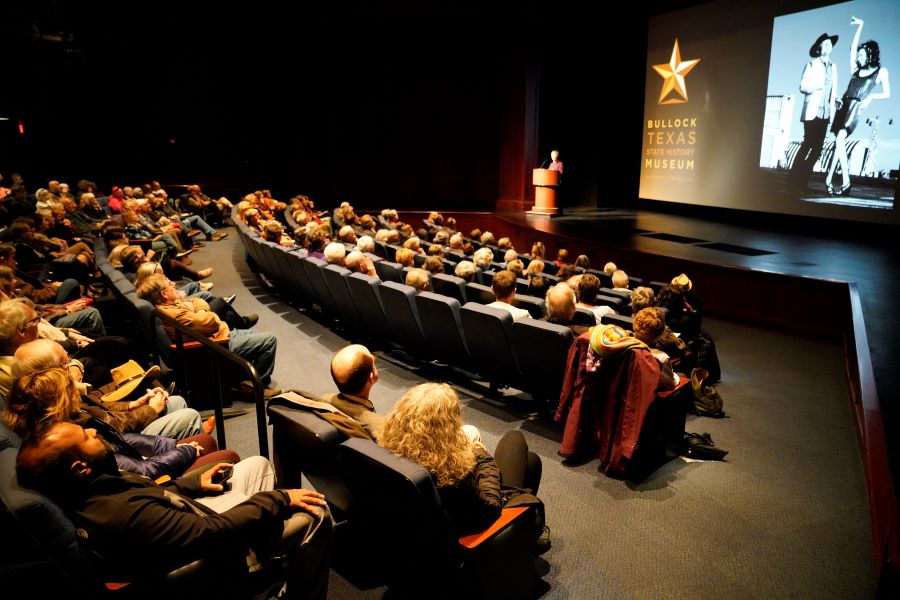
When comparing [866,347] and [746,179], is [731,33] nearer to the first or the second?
[746,179]

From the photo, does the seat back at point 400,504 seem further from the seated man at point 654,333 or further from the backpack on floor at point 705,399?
the backpack on floor at point 705,399

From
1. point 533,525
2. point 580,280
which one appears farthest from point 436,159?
point 533,525

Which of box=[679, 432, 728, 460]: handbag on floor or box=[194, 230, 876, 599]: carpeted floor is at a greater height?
box=[679, 432, 728, 460]: handbag on floor

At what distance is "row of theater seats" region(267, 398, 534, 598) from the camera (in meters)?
1.79

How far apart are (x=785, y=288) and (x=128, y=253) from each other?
6.13 meters

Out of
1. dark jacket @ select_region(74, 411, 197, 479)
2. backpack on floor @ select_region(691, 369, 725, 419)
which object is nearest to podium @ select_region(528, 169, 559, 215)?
backpack on floor @ select_region(691, 369, 725, 419)

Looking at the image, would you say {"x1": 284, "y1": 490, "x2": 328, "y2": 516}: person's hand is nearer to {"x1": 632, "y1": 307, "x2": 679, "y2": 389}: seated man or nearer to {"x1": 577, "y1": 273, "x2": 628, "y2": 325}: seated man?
{"x1": 632, "y1": 307, "x2": 679, "y2": 389}: seated man

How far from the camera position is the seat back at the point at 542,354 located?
10.4ft

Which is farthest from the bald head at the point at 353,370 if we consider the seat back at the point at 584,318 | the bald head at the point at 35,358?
the seat back at the point at 584,318

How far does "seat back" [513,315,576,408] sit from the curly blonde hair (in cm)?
139

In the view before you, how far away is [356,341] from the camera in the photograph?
5008 millimetres

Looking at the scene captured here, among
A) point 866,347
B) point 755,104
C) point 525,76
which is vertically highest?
point 525,76

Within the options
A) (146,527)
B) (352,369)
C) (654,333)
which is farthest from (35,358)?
(654,333)

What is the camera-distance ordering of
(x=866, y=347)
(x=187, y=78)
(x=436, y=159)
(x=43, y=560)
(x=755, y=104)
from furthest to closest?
(x=187, y=78)
(x=436, y=159)
(x=755, y=104)
(x=866, y=347)
(x=43, y=560)
